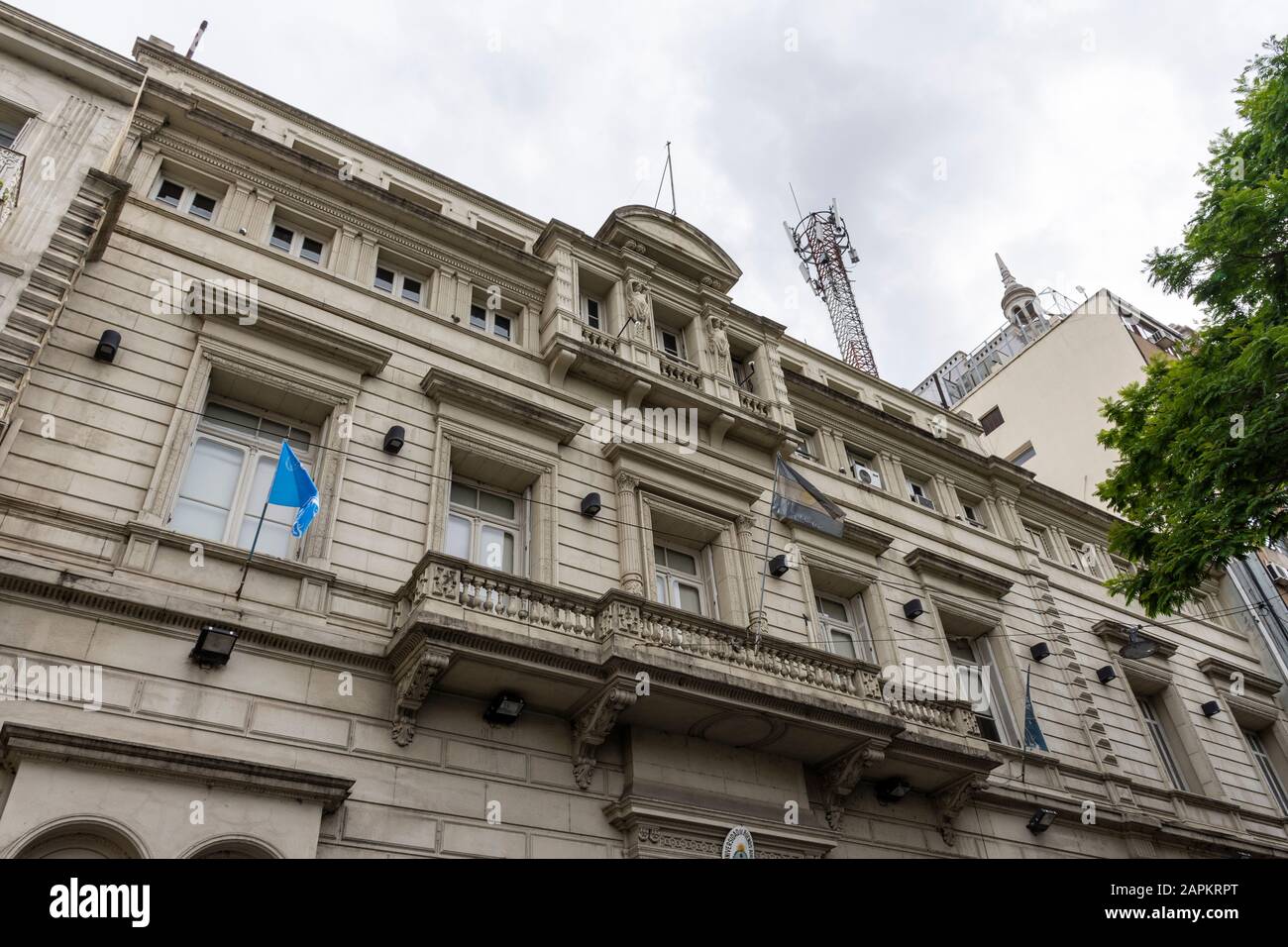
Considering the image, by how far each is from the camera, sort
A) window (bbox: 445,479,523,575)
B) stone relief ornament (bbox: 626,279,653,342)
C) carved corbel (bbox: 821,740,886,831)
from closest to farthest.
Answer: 1. carved corbel (bbox: 821,740,886,831)
2. window (bbox: 445,479,523,575)
3. stone relief ornament (bbox: 626,279,653,342)

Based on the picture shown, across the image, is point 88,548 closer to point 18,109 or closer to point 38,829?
point 38,829

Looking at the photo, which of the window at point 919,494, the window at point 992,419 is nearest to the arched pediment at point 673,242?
the window at point 919,494

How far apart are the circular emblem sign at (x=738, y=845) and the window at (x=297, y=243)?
1241cm

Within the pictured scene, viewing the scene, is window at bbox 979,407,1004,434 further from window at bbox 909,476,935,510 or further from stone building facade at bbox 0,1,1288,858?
stone building facade at bbox 0,1,1288,858

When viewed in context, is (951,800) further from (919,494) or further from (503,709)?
(919,494)

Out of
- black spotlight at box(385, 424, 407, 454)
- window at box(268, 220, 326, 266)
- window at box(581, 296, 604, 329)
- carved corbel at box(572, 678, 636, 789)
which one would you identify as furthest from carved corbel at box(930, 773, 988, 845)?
window at box(268, 220, 326, 266)

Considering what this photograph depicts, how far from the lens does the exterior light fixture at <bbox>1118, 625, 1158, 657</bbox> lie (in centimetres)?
2245

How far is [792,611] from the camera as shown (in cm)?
1750

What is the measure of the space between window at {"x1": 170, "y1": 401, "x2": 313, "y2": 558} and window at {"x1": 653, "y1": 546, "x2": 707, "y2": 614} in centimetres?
663

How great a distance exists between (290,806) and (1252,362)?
14664 millimetres

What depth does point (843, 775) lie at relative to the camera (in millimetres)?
14789

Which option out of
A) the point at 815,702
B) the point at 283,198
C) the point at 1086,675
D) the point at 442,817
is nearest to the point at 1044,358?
the point at 1086,675

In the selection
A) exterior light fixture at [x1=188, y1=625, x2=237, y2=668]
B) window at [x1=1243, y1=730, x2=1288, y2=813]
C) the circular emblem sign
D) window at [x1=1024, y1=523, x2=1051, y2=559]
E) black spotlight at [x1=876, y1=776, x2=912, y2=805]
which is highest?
window at [x1=1024, y1=523, x2=1051, y2=559]

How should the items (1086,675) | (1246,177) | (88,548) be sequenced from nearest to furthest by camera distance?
1. (88,548)
2. (1246,177)
3. (1086,675)
